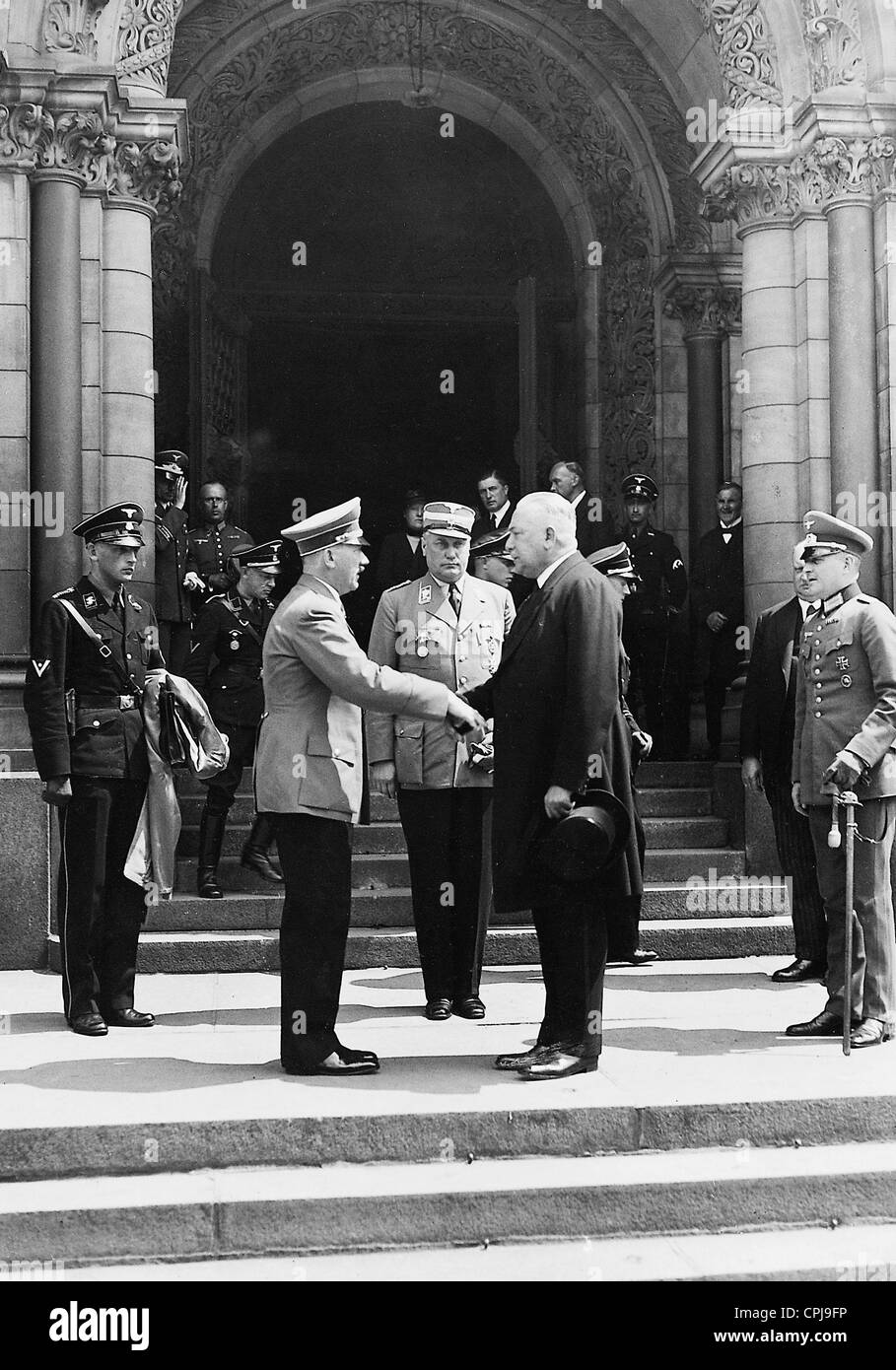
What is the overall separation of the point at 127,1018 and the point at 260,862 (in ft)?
6.82

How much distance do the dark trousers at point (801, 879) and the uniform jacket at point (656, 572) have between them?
239 centimetres

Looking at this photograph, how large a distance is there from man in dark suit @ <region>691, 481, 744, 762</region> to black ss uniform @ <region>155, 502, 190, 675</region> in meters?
3.36

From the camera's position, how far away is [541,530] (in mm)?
5828

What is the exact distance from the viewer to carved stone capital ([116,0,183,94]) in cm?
927

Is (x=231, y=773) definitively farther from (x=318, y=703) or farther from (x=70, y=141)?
(x=70, y=141)

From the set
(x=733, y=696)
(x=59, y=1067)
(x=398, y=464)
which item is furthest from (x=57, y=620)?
(x=398, y=464)

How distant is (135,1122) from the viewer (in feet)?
16.5

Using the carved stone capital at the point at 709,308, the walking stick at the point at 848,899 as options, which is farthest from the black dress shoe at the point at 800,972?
the carved stone capital at the point at 709,308

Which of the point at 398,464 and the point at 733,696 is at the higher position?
the point at 398,464

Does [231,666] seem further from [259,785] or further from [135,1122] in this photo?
[135,1122]

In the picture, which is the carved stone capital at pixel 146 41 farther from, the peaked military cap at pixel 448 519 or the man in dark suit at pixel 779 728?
the man in dark suit at pixel 779 728

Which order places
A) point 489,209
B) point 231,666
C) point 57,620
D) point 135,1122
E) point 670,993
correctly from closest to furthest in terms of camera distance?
point 135,1122 → point 57,620 → point 670,993 → point 231,666 → point 489,209

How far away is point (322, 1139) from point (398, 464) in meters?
9.71
